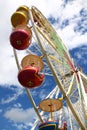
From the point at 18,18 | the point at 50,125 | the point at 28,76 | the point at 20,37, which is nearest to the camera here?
the point at 50,125

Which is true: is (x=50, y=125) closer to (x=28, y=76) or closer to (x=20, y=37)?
(x=28, y=76)

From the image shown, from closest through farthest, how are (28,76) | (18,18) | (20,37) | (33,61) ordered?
(28,76) → (20,37) → (33,61) → (18,18)

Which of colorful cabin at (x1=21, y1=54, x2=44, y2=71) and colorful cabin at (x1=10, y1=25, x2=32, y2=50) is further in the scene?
colorful cabin at (x1=21, y1=54, x2=44, y2=71)

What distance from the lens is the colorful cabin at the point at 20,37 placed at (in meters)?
15.9

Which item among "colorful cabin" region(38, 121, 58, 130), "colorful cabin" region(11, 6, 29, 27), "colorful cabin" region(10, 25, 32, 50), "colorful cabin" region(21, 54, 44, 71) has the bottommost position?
"colorful cabin" region(38, 121, 58, 130)

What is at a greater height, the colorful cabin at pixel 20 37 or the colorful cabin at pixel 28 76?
the colorful cabin at pixel 20 37

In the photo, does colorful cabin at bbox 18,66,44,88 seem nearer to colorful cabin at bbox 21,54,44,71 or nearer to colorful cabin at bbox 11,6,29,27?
colorful cabin at bbox 21,54,44,71

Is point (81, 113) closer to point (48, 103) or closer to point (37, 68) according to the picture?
point (48, 103)

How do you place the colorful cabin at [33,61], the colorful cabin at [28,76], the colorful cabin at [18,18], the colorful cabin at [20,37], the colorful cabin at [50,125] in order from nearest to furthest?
the colorful cabin at [50,125] < the colorful cabin at [28,76] < the colorful cabin at [20,37] < the colorful cabin at [33,61] < the colorful cabin at [18,18]

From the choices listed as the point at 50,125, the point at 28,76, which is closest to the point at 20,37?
the point at 28,76

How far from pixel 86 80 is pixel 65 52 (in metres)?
2.45

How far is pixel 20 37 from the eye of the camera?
16.0 meters

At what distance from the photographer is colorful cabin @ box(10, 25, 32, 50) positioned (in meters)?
15.9

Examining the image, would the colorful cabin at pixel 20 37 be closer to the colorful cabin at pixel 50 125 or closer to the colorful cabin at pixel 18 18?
the colorful cabin at pixel 18 18
